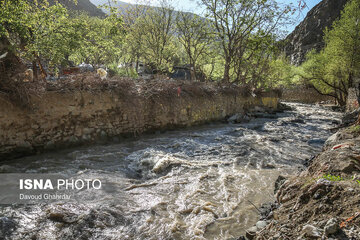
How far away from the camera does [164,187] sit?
417 cm

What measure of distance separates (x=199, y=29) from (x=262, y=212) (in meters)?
14.3

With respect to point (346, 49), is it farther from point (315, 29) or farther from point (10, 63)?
point (315, 29)

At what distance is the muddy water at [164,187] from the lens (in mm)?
2873

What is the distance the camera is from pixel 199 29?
1499 cm

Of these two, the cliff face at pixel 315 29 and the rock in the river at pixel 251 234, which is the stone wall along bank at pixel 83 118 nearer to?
the rock in the river at pixel 251 234

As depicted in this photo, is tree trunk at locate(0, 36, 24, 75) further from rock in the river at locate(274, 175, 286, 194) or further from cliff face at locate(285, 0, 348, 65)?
cliff face at locate(285, 0, 348, 65)

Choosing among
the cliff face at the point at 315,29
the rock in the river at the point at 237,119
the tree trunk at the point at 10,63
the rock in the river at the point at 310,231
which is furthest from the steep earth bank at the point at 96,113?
the cliff face at the point at 315,29

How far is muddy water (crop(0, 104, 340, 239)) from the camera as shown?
2873 millimetres

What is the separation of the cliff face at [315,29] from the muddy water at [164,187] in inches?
1671

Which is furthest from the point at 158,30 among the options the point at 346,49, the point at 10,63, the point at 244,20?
the point at 346,49

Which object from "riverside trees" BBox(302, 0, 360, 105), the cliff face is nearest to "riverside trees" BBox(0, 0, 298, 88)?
"riverside trees" BBox(302, 0, 360, 105)

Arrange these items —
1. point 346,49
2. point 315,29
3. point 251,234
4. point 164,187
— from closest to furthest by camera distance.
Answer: point 251,234 → point 164,187 → point 346,49 → point 315,29

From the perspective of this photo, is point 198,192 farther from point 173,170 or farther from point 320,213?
point 320,213

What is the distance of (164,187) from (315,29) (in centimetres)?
5186
